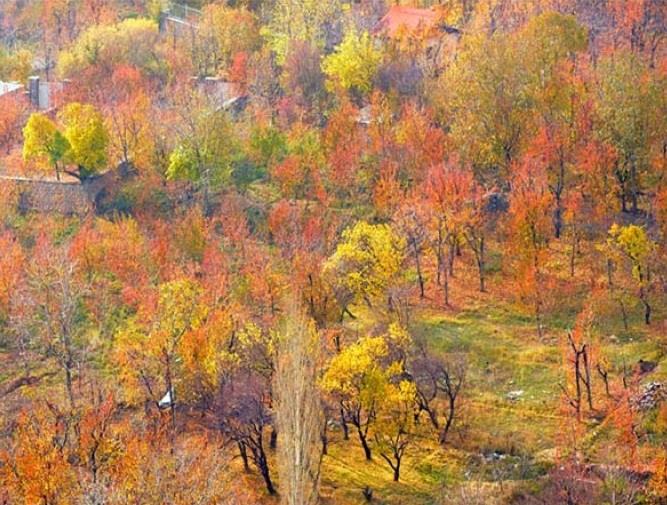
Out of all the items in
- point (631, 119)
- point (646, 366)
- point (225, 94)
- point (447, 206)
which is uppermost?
point (631, 119)

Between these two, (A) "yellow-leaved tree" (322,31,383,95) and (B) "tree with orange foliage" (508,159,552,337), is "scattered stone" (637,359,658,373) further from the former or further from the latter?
(A) "yellow-leaved tree" (322,31,383,95)

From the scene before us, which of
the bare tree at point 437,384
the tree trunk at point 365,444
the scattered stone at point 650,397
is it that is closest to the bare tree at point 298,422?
the tree trunk at point 365,444

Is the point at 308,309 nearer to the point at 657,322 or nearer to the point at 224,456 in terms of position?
the point at 224,456

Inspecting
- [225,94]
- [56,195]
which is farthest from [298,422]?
[225,94]

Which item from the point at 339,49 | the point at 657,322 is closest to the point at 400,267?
the point at 657,322

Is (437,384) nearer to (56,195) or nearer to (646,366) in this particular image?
(646,366)

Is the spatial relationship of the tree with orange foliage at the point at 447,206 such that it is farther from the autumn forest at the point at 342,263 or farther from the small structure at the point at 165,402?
the small structure at the point at 165,402
